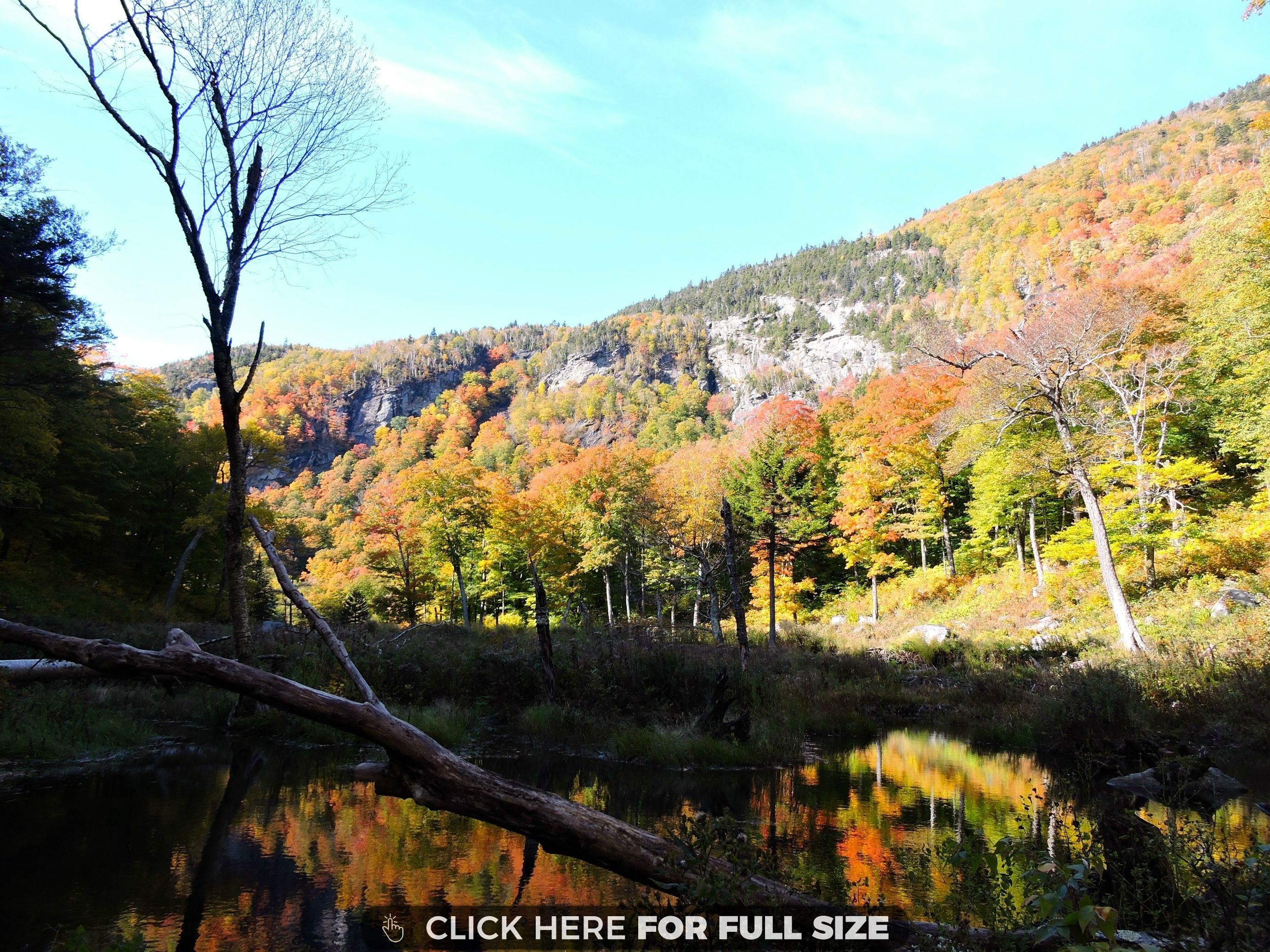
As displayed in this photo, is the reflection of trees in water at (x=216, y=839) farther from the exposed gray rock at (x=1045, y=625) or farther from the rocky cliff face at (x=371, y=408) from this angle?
the rocky cliff face at (x=371, y=408)

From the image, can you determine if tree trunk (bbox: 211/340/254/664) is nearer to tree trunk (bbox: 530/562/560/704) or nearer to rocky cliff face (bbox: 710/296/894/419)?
tree trunk (bbox: 530/562/560/704)

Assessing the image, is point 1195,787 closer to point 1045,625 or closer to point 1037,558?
point 1045,625

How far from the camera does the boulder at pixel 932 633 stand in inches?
916

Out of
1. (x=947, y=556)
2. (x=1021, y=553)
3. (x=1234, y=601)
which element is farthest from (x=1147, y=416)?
(x=1234, y=601)

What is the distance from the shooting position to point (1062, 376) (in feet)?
64.6

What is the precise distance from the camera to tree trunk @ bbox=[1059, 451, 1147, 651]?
55.8 ft

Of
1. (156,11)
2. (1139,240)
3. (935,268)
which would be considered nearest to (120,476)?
(156,11)

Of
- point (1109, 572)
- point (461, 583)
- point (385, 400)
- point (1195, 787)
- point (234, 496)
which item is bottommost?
point (461, 583)

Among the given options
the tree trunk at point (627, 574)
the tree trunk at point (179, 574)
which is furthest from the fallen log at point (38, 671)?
the tree trunk at point (627, 574)

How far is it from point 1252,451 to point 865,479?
15.7m

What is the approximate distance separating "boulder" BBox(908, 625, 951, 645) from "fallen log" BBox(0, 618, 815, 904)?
21.3 meters

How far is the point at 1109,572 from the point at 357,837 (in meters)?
19.5

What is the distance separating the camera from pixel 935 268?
128 meters

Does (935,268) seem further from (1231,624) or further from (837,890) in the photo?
(837,890)
